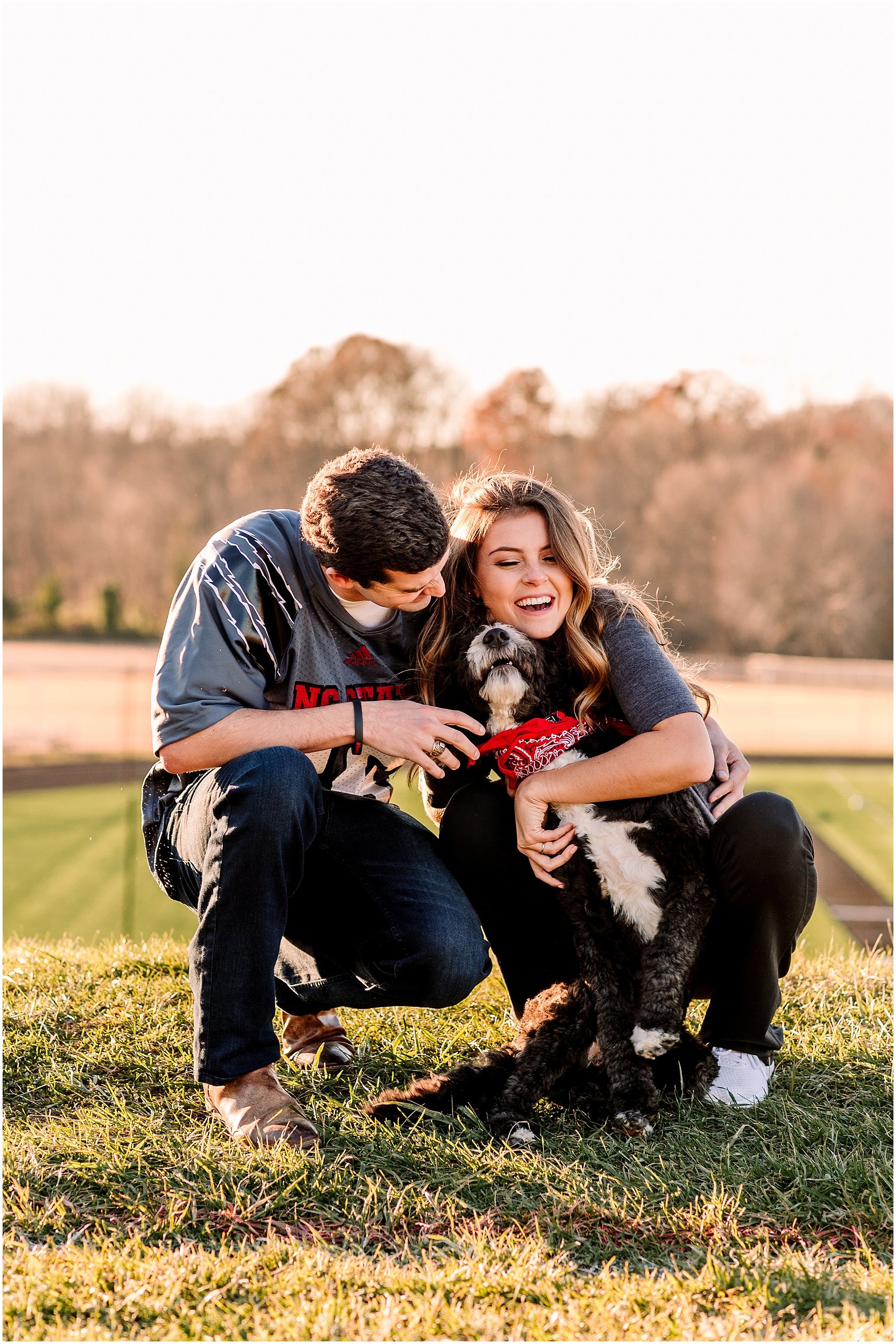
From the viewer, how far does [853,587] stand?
3025 cm

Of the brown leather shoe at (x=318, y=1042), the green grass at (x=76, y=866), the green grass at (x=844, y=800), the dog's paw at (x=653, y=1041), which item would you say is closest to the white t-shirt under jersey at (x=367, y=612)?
the brown leather shoe at (x=318, y=1042)

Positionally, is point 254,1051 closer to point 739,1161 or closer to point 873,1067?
point 739,1161

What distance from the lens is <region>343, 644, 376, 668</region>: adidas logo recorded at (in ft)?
8.06

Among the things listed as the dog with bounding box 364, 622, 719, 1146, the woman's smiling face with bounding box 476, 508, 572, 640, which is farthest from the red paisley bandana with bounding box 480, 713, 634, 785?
the woman's smiling face with bounding box 476, 508, 572, 640

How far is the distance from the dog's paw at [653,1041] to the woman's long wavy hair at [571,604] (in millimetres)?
669

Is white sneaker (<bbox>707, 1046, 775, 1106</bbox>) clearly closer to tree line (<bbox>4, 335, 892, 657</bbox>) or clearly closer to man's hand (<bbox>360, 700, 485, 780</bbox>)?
man's hand (<bbox>360, 700, 485, 780</bbox>)

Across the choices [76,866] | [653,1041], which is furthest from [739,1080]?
[76,866]

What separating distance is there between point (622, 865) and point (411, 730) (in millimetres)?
538

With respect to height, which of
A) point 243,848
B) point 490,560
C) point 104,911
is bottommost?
point 104,911

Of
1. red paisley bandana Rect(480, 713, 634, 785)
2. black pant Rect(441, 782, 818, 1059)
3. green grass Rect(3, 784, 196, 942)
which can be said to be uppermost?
red paisley bandana Rect(480, 713, 634, 785)

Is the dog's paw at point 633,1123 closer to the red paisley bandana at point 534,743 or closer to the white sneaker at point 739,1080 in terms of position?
the white sneaker at point 739,1080

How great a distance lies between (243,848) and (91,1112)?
27.2 inches

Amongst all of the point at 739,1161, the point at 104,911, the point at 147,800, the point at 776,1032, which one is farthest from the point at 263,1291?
the point at 104,911

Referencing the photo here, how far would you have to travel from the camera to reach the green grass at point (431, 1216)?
62.7 inches
